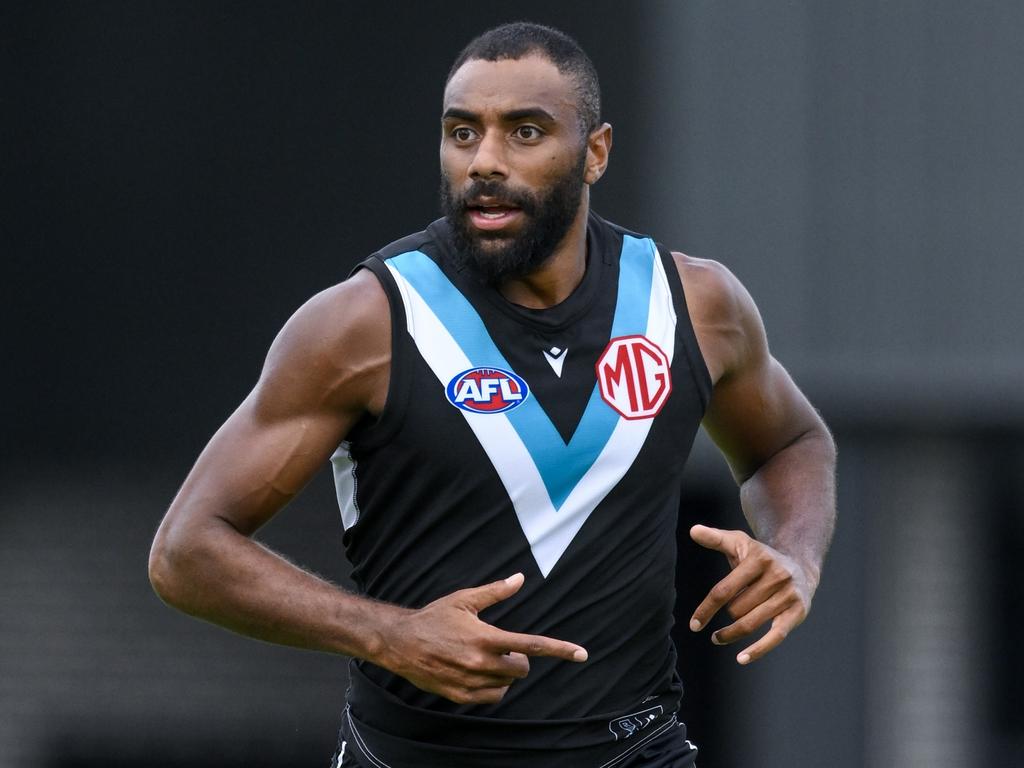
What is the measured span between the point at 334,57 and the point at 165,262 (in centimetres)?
122

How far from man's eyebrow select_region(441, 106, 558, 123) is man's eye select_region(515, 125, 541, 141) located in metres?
0.02

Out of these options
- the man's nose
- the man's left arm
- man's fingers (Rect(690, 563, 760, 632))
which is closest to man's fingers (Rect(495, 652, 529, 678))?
man's fingers (Rect(690, 563, 760, 632))

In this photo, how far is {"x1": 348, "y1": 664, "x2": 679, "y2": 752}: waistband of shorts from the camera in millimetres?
4293

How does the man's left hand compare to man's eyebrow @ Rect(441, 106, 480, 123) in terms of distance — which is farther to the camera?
man's eyebrow @ Rect(441, 106, 480, 123)

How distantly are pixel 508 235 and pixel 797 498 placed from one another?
1.07 m

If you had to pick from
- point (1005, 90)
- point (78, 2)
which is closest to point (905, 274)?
point (1005, 90)

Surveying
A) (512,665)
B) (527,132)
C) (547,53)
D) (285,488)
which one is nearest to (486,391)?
(285,488)

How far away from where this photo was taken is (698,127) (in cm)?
884

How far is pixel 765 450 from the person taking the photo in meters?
4.98

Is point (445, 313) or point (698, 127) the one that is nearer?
point (445, 313)

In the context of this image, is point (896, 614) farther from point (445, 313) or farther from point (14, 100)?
point (445, 313)

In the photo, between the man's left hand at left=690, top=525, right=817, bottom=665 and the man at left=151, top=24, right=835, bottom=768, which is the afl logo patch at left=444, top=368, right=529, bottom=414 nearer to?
the man at left=151, top=24, right=835, bottom=768

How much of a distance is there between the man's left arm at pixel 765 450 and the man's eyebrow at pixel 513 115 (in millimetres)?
567

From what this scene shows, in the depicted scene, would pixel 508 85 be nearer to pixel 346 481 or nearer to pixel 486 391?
pixel 486 391
